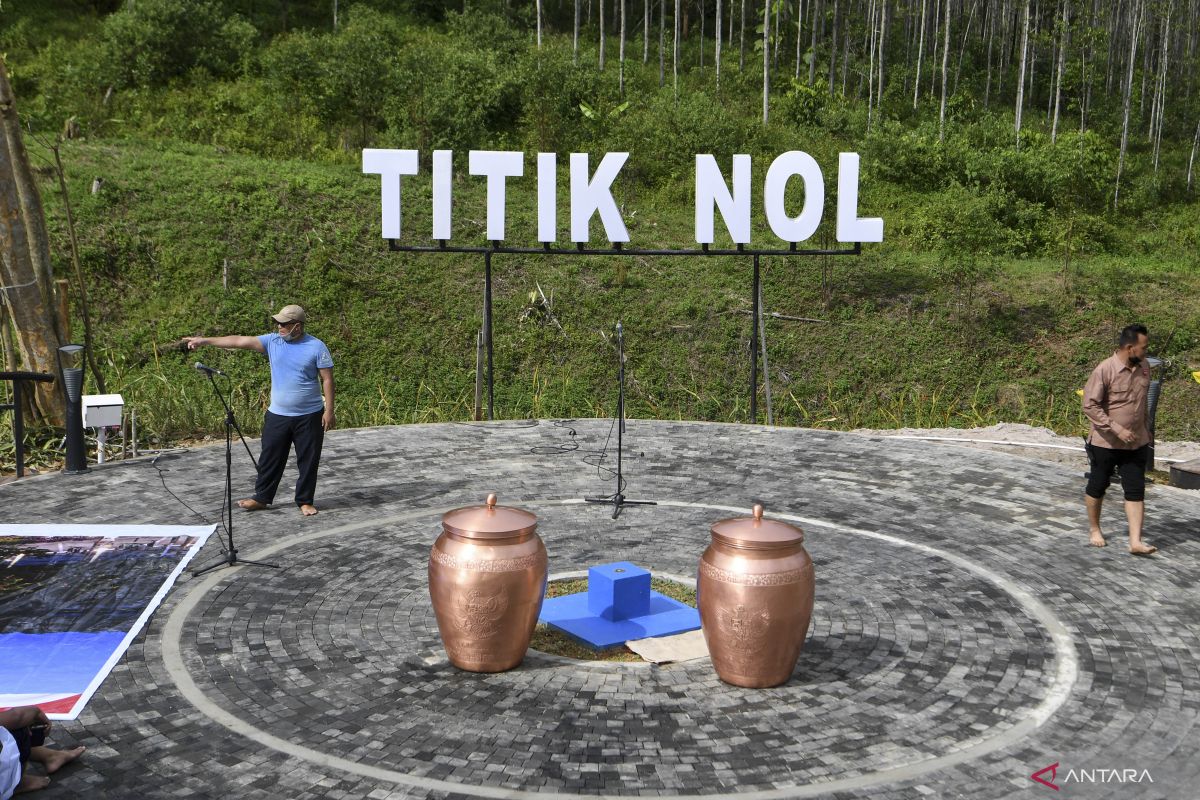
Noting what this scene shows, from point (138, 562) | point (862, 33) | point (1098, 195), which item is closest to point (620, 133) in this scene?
point (1098, 195)

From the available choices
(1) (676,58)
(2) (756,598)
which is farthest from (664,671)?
(1) (676,58)

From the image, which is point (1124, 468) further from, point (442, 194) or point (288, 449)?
point (442, 194)

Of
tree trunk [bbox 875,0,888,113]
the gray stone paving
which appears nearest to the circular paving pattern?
the gray stone paving

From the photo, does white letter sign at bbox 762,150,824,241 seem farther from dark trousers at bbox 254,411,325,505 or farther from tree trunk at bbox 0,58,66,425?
tree trunk at bbox 0,58,66,425

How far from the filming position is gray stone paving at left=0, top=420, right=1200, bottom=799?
562cm

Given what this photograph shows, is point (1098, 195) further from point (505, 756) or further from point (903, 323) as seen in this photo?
point (505, 756)

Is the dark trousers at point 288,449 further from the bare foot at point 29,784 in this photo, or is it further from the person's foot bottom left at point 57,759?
the bare foot at point 29,784

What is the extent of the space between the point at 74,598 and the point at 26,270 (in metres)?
6.82

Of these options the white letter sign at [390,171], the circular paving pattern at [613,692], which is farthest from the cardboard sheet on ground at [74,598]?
the white letter sign at [390,171]

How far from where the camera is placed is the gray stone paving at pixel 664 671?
5621 mm

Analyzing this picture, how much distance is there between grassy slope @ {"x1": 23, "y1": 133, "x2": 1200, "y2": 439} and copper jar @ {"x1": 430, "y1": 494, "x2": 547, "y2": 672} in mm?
15878

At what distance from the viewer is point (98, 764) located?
5.61m

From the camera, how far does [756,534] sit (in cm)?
645
